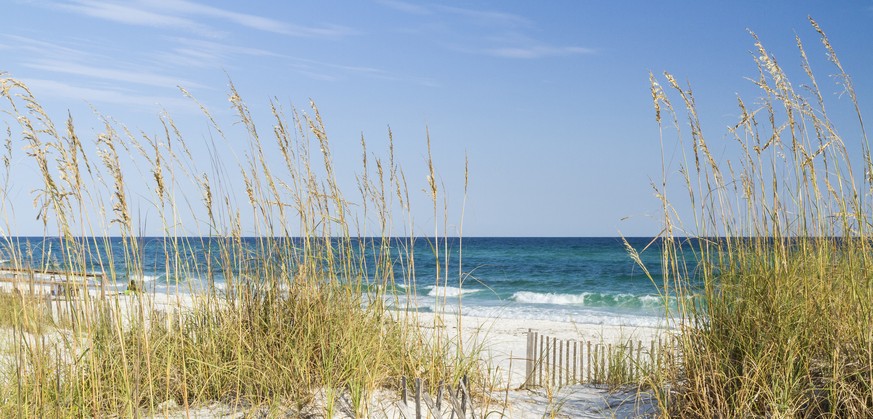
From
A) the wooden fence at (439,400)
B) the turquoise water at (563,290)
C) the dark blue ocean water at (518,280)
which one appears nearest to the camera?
the wooden fence at (439,400)

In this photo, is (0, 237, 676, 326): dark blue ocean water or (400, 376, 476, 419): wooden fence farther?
(0, 237, 676, 326): dark blue ocean water

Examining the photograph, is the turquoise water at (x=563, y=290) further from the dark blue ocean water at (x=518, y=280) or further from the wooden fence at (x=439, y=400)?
the wooden fence at (x=439, y=400)

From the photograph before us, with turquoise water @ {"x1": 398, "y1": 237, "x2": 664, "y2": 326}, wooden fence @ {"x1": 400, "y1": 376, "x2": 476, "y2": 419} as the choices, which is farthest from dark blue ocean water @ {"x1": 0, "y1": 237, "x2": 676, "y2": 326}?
wooden fence @ {"x1": 400, "y1": 376, "x2": 476, "y2": 419}

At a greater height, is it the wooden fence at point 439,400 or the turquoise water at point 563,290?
the wooden fence at point 439,400

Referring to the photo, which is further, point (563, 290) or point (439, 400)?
point (563, 290)

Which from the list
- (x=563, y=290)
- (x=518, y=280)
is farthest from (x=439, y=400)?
(x=518, y=280)

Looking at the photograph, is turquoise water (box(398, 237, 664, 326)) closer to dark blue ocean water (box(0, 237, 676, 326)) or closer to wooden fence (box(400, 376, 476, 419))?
dark blue ocean water (box(0, 237, 676, 326))

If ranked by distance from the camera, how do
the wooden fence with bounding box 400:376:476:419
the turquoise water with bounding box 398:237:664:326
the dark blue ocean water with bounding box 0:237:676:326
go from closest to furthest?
1. the wooden fence with bounding box 400:376:476:419
2. the dark blue ocean water with bounding box 0:237:676:326
3. the turquoise water with bounding box 398:237:664:326

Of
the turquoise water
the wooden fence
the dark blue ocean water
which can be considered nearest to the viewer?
the wooden fence

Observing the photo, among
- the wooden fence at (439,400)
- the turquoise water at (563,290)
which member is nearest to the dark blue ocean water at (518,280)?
the turquoise water at (563,290)

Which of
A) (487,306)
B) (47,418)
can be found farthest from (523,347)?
(47,418)

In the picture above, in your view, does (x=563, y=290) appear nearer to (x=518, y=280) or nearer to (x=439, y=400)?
(x=518, y=280)

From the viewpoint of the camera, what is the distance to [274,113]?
160 inches

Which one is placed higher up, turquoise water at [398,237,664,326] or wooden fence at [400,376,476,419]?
wooden fence at [400,376,476,419]
